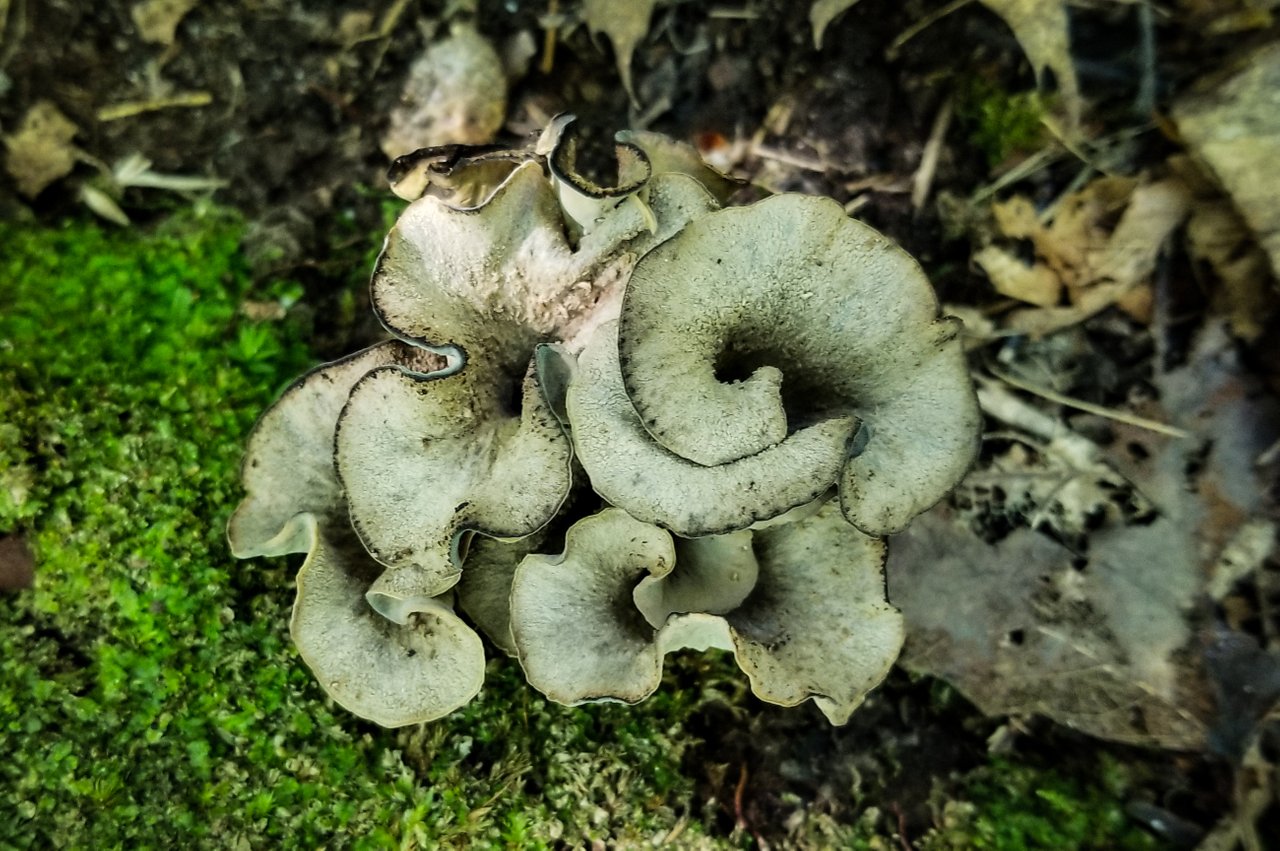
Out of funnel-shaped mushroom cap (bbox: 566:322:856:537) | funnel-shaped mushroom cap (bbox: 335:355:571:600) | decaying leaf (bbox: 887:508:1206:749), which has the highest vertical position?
funnel-shaped mushroom cap (bbox: 566:322:856:537)

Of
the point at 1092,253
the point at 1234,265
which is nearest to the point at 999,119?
the point at 1092,253

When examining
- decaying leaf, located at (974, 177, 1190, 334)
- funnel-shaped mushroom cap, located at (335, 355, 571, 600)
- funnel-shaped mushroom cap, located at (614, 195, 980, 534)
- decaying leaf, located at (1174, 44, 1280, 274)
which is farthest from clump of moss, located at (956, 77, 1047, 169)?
funnel-shaped mushroom cap, located at (335, 355, 571, 600)

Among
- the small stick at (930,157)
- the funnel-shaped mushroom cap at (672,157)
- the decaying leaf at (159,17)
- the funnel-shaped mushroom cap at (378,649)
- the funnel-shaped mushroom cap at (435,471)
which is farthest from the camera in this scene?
the decaying leaf at (159,17)

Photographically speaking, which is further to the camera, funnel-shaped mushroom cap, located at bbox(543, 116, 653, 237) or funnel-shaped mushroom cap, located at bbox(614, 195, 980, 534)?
funnel-shaped mushroom cap, located at bbox(543, 116, 653, 237)

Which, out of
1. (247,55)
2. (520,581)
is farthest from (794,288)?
(247,55)

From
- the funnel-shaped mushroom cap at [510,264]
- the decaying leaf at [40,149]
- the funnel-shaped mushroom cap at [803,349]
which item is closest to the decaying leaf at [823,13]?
the funnel-shaped mushroom cap at [510,264]

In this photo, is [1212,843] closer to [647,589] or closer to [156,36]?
[647,589]

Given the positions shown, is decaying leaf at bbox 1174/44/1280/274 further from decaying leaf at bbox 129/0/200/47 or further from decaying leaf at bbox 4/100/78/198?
decaying leaf at bbox 4/100/78/198

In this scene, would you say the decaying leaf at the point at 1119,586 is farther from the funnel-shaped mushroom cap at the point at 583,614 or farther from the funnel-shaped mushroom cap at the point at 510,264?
the funnel-shaped mushroom cap at the point at 510,264
